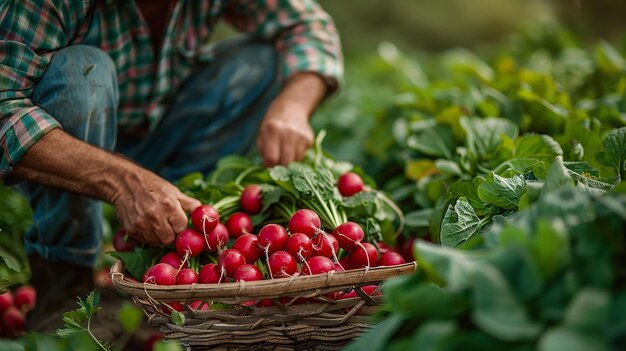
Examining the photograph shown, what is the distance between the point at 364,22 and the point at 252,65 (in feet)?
21.4

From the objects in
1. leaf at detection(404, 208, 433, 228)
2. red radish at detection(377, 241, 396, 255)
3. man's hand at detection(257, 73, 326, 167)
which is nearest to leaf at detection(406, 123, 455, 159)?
leaf at detection(404, 208, 433, 228)

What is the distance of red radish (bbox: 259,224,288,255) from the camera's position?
1649 mm

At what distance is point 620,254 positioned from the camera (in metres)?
1.04

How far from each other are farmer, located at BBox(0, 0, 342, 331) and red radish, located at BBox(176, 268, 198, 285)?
151 millimetres

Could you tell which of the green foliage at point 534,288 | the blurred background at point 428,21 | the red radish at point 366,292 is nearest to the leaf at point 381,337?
the green foliage at point 534,288

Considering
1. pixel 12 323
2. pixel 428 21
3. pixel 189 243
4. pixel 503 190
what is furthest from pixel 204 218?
pixel 428 21

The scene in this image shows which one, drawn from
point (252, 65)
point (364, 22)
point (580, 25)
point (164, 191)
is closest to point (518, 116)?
point (252, 65)

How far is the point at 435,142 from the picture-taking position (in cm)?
237

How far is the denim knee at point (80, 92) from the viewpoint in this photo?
1.85 m

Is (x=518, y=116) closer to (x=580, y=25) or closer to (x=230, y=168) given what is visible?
(x=230, y=168)

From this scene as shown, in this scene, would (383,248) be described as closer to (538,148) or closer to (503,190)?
(503,190)

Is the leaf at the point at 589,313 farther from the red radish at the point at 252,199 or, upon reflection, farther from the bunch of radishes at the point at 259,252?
the red radish at the point at 252,199

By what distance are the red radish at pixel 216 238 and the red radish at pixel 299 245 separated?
22 centimetres

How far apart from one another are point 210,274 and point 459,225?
672mm
